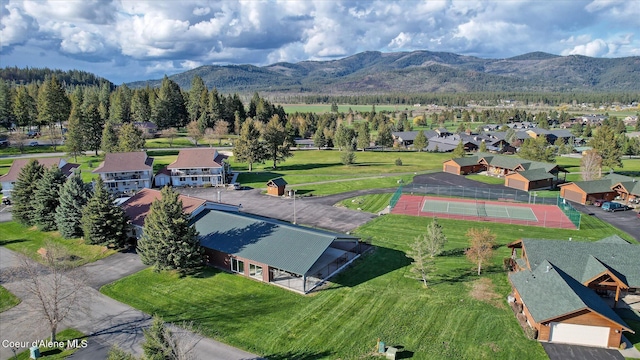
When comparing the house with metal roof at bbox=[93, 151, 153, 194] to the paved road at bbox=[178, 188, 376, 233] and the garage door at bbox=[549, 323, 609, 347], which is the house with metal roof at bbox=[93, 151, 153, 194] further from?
the garage door at bbox=[549, 323, 609, 347]

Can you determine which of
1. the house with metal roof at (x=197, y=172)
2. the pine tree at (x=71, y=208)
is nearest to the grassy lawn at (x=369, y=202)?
the house with metal roof at (x=197, y=172)

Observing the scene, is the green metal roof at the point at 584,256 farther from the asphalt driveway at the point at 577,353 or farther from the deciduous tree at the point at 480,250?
the asphalt driveway at the point at 577,353

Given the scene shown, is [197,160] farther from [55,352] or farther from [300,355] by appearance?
[300,355]

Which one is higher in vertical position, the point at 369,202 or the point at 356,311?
the point at 369,202

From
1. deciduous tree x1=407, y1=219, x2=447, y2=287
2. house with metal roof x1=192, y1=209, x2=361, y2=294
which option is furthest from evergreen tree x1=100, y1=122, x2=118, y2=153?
deciduous tree x1=407, y1=219, x2=447, y2=287

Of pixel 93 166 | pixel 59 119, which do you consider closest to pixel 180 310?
pixel 93 166

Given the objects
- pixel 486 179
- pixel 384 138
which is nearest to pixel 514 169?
pixel 486 179
